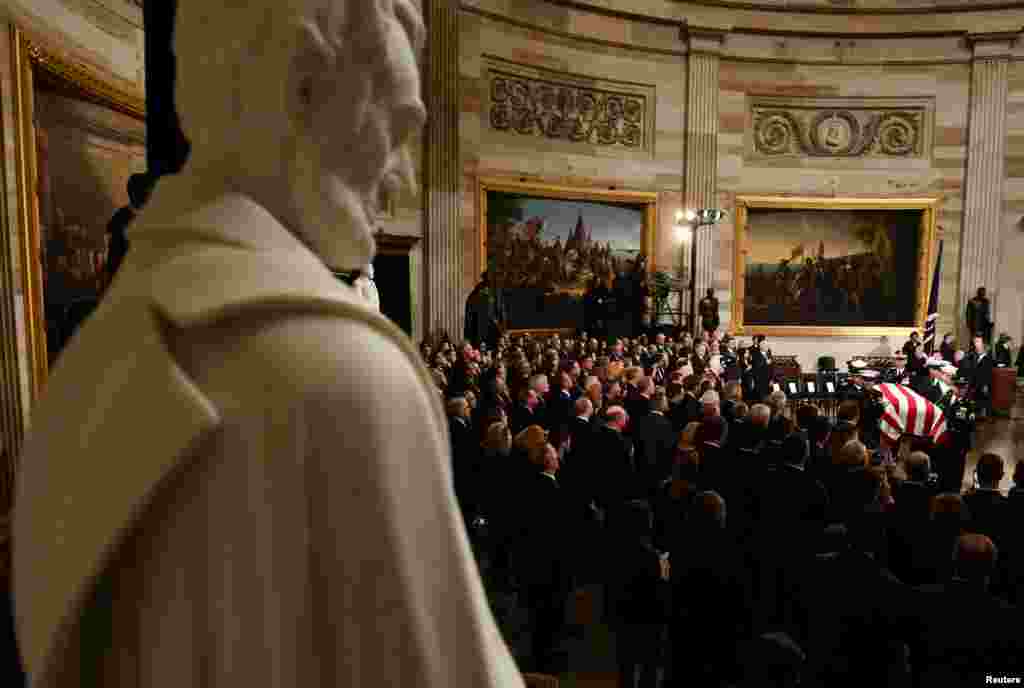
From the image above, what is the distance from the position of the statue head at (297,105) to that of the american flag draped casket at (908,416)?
683cm

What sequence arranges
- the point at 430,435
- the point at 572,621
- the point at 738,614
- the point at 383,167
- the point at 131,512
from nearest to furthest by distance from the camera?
the point at 131,512 → the point at 430,435 → the point at 383,167 → the point at 738,614 → the point at 572,621

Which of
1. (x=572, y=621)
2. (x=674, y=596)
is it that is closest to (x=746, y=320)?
(x=572, y=621)

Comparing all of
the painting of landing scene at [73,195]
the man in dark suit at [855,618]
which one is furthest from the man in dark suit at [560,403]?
the painting of landing scene at [73,195]

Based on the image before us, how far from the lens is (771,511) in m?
4.68

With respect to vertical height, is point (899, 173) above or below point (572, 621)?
above

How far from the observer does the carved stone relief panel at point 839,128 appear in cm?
1864

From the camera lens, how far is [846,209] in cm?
1872

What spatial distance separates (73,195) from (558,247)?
12.0 metres

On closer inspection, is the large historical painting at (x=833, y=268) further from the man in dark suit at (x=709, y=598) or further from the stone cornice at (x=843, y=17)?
the man in dark suit at (x=709, y=598)

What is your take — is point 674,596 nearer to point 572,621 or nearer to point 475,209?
point 572,621

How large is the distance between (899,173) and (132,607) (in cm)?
2126

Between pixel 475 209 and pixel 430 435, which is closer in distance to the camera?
pixel 430 435

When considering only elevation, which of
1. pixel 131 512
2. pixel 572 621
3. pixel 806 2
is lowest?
pixel 572 621

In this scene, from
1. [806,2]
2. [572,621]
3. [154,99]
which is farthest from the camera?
[806,2]
